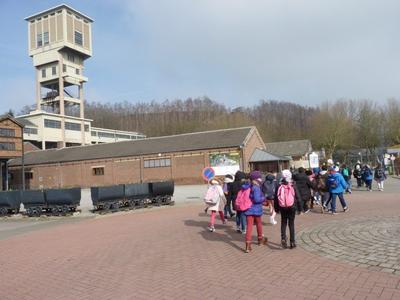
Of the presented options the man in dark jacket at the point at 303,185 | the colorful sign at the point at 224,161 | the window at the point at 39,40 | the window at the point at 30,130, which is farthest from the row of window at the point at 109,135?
the man in dark jacket at the point at 303,185

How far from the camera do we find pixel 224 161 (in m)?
45.2

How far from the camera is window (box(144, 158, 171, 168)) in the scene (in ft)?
159

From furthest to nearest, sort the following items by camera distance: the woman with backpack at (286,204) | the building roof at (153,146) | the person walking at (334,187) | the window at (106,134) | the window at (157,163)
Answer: the window at (106,134)
the window at (157,163)
the building roof at (153,146)
the person walking at (334,187)
the woman with backpack at (286,204)

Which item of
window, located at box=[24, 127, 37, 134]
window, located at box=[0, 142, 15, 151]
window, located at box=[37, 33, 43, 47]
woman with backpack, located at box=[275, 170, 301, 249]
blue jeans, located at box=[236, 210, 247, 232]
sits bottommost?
blue jeans, located at box=[236, 210, 247, 232]

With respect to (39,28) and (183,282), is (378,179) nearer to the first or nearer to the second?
(183,282)

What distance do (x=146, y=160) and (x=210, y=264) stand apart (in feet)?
142

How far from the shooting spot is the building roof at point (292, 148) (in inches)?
2793

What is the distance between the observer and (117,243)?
403 inches

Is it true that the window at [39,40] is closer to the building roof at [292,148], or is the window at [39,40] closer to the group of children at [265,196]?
the building roof at [292,148]

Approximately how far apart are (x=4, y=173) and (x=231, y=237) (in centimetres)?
5325

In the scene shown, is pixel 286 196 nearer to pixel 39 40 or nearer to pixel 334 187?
pixel 334 187

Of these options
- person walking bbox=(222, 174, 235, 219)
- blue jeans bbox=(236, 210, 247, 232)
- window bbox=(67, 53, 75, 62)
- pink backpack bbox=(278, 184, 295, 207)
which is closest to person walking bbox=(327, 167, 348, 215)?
person walking bbox=(222, 174, 235, 219)

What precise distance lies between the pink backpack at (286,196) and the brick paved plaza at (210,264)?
35.6 inches

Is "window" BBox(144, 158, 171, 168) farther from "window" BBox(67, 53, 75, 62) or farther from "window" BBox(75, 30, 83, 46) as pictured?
"window" BBox(75, 30, 83, 46)
